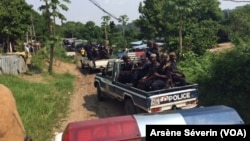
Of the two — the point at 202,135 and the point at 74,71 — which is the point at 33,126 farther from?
the point at 74,71

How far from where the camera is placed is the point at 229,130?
3.81 m

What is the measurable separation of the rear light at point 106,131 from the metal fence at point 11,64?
15.0 m

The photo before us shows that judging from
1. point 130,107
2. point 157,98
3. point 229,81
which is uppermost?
point 229,81

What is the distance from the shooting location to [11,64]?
729 inches

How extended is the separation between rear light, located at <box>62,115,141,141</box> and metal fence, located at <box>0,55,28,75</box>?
1498 cm

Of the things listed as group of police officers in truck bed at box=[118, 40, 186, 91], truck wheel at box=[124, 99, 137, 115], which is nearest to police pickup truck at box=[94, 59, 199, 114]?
truck wheel at box=[124, 99, 137, 115]

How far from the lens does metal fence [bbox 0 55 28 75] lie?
60.0ft

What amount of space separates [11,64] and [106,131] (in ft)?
50.6

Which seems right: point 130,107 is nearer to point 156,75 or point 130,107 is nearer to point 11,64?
point 156,75

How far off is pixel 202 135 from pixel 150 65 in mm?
6150

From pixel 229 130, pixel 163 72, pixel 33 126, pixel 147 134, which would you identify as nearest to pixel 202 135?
pixel 229 130

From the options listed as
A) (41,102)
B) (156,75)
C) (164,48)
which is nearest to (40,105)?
(41,102)

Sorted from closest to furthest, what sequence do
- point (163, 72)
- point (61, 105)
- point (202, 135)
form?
point (202, 135) → point (163, 72) → point (61, 105)

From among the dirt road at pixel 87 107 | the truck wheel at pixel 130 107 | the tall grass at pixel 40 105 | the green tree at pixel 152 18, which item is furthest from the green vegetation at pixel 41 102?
the green tree at pixel 152 18
